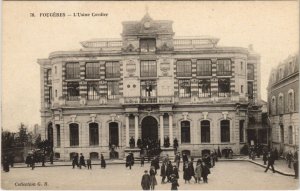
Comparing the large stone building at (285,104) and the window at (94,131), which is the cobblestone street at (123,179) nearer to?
the large stone building at (285,104)

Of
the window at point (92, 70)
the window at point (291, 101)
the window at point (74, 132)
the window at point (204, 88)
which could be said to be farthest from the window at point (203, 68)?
the window at point (74, 132)

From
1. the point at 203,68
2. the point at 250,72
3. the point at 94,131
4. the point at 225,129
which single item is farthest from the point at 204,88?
the point at 94,131

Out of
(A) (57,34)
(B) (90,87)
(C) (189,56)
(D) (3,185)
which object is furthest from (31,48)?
(C) (189,56)

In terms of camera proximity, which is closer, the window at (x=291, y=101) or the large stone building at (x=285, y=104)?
the large stone building at (x=285, y=104)

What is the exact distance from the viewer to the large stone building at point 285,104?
32875 mm

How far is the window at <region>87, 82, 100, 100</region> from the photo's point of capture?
145 feet

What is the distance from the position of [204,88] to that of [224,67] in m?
2.43

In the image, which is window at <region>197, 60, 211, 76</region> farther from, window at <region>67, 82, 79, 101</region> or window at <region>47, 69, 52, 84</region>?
window at <region>47, 69, 52, 84</region>

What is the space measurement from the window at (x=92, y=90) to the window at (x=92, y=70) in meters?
0.60

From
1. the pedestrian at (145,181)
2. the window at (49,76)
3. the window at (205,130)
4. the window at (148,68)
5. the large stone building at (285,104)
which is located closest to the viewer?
the pedestrian at (145,181)

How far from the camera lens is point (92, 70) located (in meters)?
44.2

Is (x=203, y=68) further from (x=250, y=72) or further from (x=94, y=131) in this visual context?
(x=94, y=131)

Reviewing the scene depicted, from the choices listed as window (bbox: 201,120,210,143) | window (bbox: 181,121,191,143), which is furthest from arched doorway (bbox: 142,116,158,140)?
window (bbox: 201,120,210,143)

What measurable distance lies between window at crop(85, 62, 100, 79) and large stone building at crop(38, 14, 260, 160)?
0.08 metres
